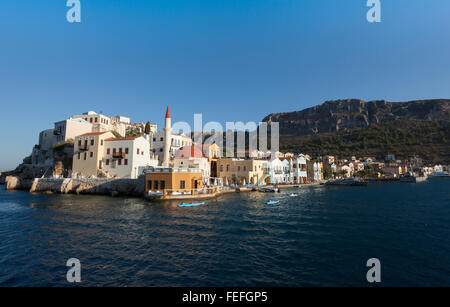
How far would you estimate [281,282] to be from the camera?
9.80 metres

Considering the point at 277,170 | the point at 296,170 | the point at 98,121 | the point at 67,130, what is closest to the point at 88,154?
the point at 67,130

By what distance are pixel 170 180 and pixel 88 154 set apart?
2256 cm

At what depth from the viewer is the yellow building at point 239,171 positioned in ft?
177

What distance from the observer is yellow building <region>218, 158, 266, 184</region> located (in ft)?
177

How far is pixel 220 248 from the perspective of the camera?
14.0 m

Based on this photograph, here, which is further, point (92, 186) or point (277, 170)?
point (277, 170)

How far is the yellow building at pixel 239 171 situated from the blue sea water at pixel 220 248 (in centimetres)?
3002

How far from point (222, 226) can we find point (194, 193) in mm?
16374

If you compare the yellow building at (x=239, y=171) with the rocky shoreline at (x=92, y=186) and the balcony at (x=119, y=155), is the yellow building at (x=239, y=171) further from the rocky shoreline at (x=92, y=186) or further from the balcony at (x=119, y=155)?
the balcony at (x=119, y=155)

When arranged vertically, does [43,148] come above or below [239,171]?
above

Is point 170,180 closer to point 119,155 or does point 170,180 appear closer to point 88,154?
point 119,155

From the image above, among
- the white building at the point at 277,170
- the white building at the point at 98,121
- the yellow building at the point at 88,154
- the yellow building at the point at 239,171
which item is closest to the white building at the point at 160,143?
the yellow building at the point at 239,171

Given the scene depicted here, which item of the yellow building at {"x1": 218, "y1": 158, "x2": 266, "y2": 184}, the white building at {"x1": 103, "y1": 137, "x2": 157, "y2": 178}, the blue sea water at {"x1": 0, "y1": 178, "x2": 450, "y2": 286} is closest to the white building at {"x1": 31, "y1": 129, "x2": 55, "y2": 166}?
the white building at {"x1": 103, "y1": 137, "x2": 157, "y2": 178}
